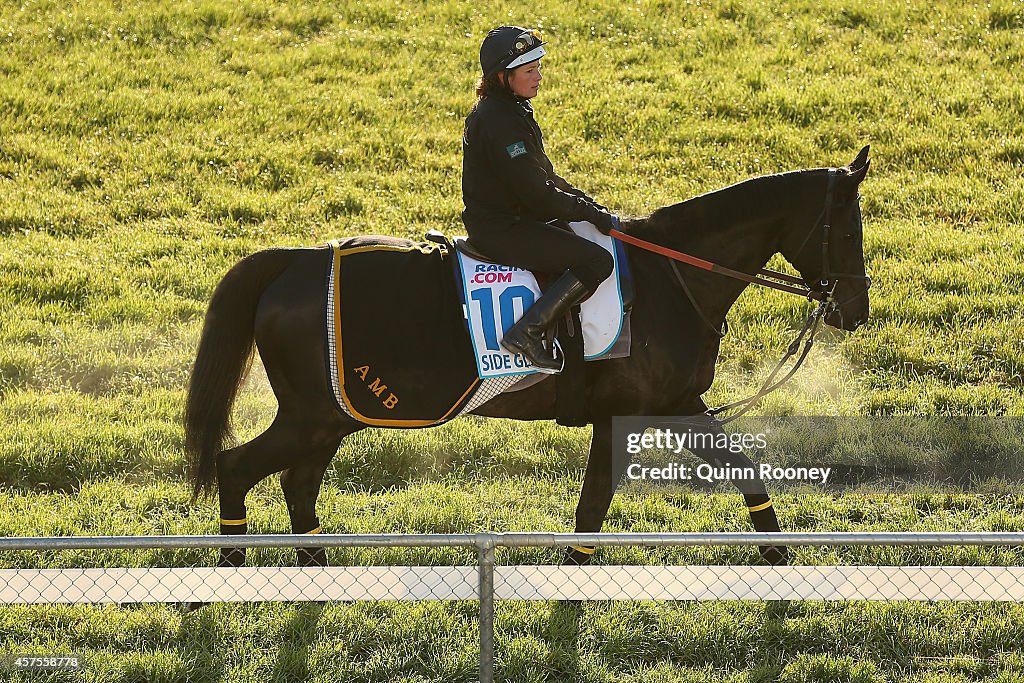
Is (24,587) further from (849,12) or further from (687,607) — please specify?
(849,12)

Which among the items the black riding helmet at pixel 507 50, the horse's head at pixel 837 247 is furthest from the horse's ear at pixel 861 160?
the black riding helmet at pixel 507 50

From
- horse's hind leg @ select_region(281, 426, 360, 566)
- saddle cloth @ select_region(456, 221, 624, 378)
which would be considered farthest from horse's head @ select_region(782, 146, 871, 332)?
horse's hind leg @ select_region(281, 426, 360, 566)

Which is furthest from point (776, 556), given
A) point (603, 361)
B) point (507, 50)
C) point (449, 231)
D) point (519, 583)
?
point (449, 231)

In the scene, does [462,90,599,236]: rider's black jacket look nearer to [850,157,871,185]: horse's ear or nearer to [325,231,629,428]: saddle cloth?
[325,231,629,428]: saddle cloth

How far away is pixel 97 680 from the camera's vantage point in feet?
17.0

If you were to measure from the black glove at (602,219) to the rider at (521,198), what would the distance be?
0.04 feet

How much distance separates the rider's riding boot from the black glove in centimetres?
36

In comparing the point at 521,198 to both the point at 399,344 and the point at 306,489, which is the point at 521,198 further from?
the point at 306,489

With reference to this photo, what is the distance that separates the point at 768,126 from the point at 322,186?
5447mm

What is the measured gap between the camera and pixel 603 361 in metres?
6.02

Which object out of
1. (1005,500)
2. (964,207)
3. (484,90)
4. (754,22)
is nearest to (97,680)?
(484,90)

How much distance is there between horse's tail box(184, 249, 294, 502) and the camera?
5926mm

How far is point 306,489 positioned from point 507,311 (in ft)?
5.04

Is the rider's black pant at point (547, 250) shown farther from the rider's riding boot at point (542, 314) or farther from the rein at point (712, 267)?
the rein at point (712, 267)
